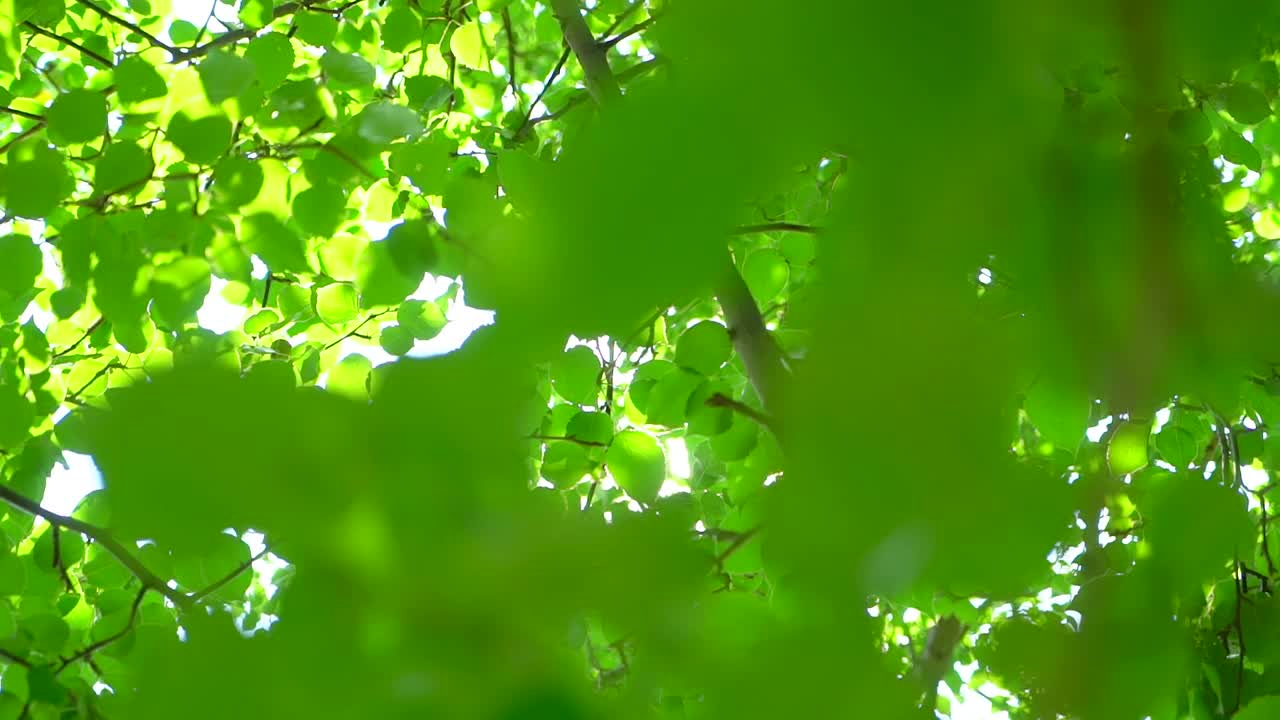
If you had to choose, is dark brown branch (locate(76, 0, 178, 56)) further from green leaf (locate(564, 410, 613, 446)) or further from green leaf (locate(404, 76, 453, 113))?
green leaf (locate(564, 410, 613, 446))

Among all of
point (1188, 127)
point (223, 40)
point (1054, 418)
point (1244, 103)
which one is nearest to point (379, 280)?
point (1054, 418)

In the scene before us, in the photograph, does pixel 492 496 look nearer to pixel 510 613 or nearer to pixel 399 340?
pixel 510 613

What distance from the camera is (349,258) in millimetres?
1478

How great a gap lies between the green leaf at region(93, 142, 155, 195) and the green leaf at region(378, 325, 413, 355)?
1.59 ft

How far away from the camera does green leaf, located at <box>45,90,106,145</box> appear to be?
45.4 inches

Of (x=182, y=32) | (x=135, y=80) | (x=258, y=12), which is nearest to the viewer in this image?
(x=135, y=80)

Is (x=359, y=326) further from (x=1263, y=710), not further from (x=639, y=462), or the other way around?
(x=1263, y=710)

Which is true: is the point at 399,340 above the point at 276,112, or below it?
below

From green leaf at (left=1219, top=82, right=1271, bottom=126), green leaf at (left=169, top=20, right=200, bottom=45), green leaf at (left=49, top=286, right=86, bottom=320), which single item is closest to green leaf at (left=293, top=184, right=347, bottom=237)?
green leaf at (left=49, top=286, right=86, bottom=320)

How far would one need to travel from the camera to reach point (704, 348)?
126 centimetres

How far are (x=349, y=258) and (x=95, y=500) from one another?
2.15 ft

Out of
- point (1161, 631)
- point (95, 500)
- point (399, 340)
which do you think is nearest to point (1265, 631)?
point (1161, 631)

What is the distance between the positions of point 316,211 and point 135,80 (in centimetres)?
35

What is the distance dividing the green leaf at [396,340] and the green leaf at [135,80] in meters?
0.51
